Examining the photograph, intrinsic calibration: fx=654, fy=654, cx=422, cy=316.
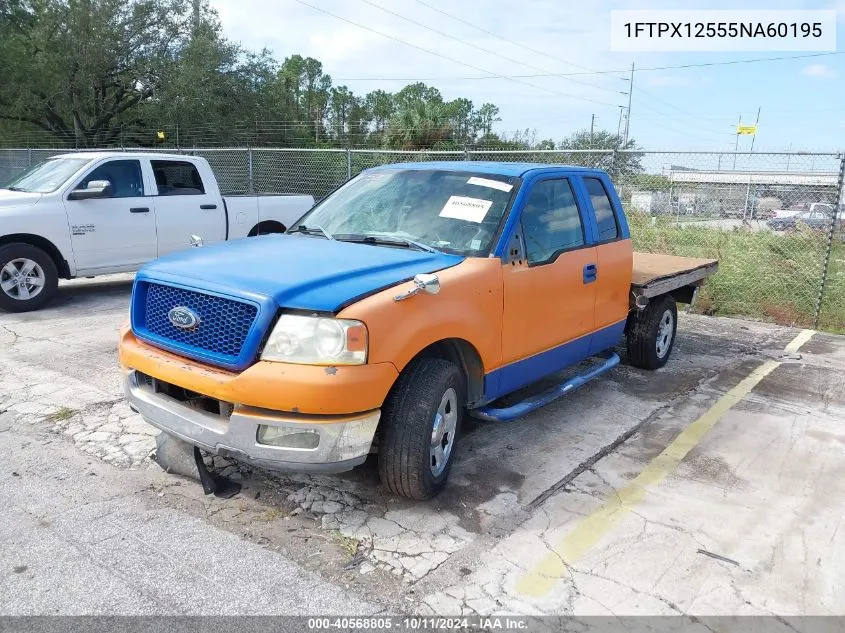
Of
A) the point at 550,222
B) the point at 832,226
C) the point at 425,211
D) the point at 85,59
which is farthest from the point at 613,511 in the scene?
the point at 85,59

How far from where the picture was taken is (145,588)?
9.41 ft

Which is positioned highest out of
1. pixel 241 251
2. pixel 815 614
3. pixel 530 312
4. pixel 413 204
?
pixel 413 204

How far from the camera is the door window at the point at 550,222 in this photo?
172 inches

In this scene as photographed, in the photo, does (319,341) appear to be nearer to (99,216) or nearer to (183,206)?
(99,216)

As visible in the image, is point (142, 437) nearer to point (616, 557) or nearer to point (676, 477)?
point (616, 557)

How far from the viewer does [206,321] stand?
3350 millimetres

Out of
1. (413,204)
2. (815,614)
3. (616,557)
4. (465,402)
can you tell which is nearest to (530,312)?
(465,402)

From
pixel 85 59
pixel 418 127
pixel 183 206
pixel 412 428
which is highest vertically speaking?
pixel 85 59

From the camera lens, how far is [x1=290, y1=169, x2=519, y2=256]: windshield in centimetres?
413

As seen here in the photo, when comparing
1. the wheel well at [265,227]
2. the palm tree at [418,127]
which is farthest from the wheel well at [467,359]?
the palm tree at [418,127]

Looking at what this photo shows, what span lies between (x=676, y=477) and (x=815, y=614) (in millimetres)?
1300

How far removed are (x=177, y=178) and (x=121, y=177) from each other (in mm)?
772

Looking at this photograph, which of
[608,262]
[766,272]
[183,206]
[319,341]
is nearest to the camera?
[319,341]

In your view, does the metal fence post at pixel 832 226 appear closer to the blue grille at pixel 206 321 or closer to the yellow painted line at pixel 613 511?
the yellow painted line at pixel 613 511
